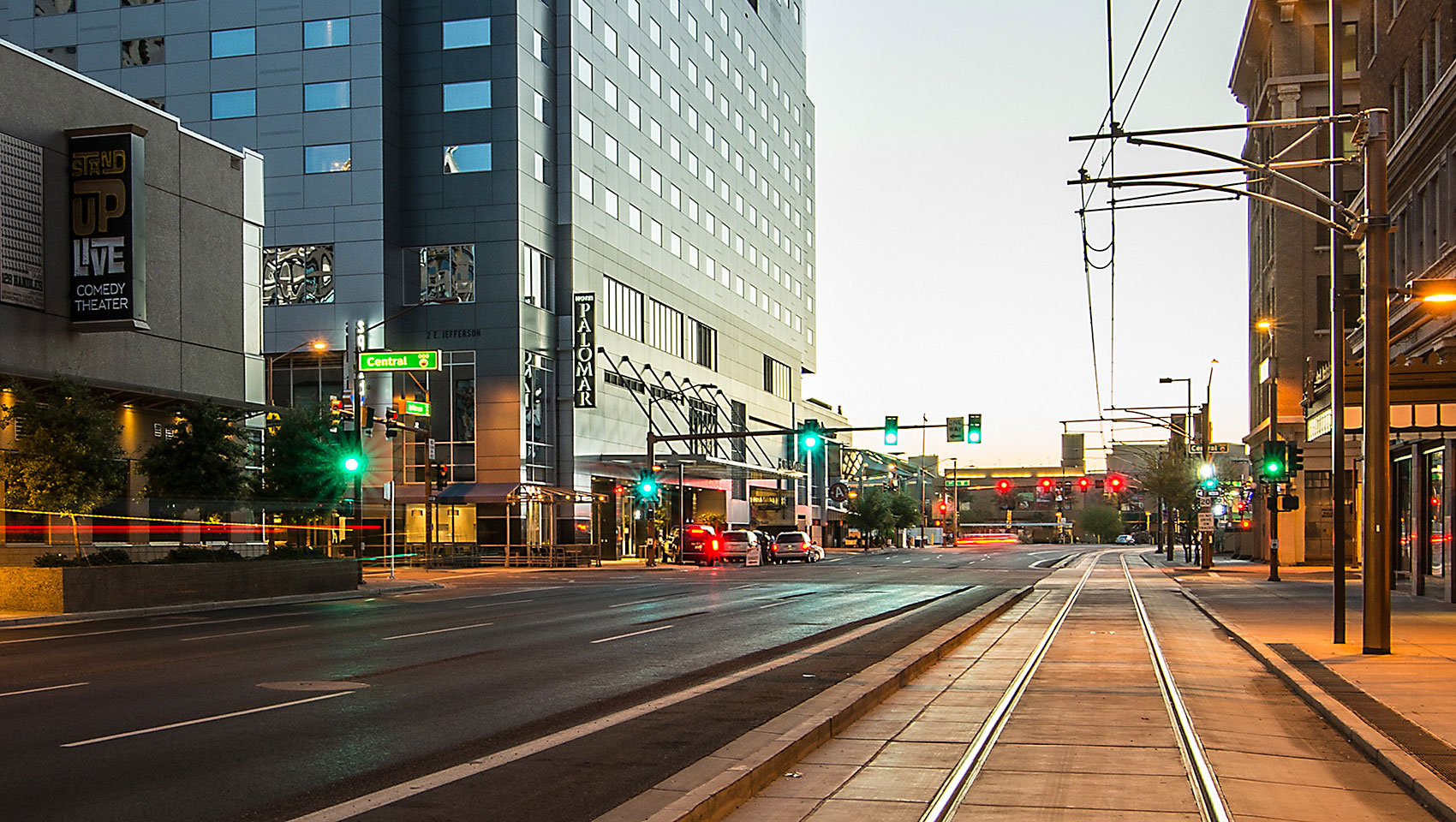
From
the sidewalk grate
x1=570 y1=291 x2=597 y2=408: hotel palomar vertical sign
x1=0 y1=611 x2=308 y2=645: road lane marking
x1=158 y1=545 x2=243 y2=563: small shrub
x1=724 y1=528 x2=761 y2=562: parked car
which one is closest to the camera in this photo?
the sidewalk grate

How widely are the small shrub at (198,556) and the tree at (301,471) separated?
725 centimetres

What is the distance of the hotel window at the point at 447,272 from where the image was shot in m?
62.4

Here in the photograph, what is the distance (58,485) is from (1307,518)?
48496 mm

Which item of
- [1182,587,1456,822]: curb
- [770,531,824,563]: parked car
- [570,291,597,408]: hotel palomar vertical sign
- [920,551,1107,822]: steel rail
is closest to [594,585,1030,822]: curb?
[920,551,1107,822]: steel rail

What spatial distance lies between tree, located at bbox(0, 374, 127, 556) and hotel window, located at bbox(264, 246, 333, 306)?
3386 centimetres

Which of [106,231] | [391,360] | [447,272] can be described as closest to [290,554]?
[106,231]

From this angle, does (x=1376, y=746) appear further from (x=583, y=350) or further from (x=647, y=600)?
(x=583, y=350)

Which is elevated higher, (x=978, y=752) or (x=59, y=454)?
(x=59, y=454)

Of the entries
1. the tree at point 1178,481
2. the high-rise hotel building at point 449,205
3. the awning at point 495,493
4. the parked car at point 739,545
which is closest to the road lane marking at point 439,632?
the high-rise hotel building at point 449,205

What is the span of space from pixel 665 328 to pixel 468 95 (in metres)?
19.9

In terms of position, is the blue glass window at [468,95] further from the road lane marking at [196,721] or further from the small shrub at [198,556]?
the road lane marking at [196,721]

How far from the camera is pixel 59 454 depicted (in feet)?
91.1

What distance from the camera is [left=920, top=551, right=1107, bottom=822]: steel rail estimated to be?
320 inches

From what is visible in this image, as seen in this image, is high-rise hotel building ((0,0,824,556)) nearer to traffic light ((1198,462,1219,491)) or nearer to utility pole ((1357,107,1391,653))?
traffic light ((1198,462,1219,491))
